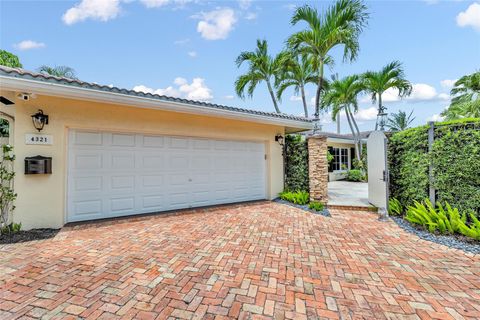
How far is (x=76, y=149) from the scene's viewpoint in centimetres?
521

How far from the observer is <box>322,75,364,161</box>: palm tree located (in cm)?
1359

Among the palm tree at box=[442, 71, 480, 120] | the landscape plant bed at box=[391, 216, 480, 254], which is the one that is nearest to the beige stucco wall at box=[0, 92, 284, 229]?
the landscape plant bed at box=[391, 216, 480, 254]

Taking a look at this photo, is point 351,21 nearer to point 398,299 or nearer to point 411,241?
point 411,241

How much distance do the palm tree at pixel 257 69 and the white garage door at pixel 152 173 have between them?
261 inches

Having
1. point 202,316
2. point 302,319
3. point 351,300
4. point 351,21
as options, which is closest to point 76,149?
point 202,316

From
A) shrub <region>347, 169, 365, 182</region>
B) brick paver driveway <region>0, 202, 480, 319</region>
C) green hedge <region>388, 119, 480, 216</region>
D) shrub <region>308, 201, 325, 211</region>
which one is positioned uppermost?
green hedge <region>388, 119, 480, 216</region>

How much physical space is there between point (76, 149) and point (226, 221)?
13.4ft

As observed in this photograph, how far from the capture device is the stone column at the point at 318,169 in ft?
22.8

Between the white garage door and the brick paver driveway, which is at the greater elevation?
the white garage door

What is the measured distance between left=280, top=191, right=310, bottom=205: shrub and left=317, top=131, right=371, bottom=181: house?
26.2ft

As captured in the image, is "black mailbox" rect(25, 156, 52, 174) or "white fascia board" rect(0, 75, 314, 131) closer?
"white fascia board" rect(0, 75, 314, 131)

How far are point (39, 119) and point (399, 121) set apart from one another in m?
24.1

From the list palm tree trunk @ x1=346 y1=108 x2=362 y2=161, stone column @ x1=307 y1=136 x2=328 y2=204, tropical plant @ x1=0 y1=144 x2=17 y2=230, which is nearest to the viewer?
tropical plant @ x1=0 y1=144 x2=17 y2=230

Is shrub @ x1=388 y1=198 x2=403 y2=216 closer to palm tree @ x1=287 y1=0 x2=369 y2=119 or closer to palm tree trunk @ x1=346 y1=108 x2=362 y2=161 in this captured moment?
palm tree @ x1=287 y1=0 x2=369 y2=119
